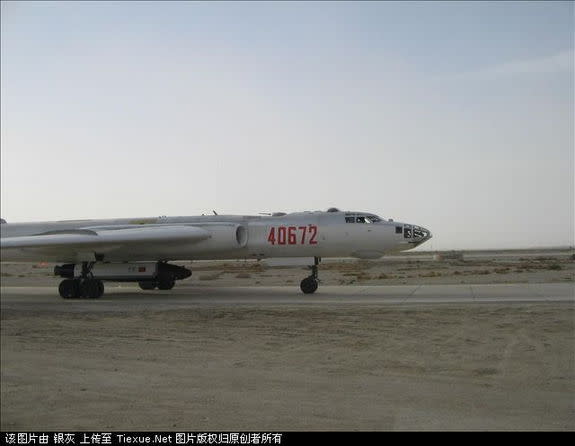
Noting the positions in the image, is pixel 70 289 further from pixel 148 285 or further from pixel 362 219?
pixel 362 219

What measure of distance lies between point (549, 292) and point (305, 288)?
7006mm

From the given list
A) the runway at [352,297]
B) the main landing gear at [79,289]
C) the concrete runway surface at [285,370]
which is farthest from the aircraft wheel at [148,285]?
the concrete runway surface at [285,370]

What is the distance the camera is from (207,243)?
20.3 m

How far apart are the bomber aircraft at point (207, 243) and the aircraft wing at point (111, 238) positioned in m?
0.03

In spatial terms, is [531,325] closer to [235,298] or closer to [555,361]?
[555,361]

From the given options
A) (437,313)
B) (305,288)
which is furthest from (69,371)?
(305,288)

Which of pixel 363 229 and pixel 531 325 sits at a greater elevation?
pixel 363 229

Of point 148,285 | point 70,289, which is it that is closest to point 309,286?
point 148,285

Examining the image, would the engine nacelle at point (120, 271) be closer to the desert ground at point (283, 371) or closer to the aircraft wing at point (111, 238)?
the aircraft wing at point (111, 238)

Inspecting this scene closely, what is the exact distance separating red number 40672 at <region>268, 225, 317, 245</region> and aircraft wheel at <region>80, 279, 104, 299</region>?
5.67m

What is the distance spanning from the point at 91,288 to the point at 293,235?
6.55 m

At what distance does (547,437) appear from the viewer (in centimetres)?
560

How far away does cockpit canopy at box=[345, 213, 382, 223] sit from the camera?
64.2 feet

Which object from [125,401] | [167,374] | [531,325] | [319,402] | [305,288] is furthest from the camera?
[305,288]
